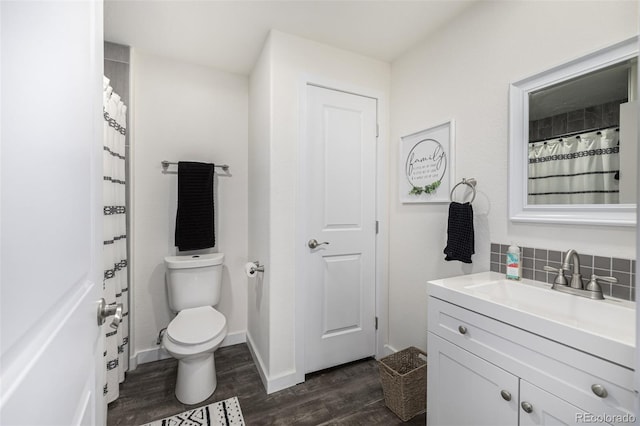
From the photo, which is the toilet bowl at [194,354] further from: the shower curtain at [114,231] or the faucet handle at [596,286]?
the faucet handle at [596,286]

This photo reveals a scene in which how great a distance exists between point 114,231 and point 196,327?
0.80 metres

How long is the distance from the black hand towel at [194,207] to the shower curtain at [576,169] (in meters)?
2.16

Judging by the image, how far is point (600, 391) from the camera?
31.0 inches

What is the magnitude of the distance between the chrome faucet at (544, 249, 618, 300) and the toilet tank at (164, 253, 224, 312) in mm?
2113

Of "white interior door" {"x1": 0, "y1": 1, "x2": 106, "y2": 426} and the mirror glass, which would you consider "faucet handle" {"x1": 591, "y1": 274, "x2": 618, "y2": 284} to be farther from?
"white interior door" {"x1": 0, "y1": 1, "x2": 106, "y2": 426}

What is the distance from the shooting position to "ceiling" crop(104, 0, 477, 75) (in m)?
1.66

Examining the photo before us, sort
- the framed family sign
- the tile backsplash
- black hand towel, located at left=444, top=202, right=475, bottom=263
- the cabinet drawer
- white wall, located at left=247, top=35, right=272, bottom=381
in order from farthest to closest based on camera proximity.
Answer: white wall, located at left=247, top=35, right=272, bottom=381 < the framed family sign < black hand towel, located at left=444, top=202, right=475, bottom=263 < the tile backsplash < the cabinet drawer

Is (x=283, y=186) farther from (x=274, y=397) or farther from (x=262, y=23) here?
(x=274, y=397)

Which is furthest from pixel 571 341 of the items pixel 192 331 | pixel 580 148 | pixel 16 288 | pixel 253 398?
pixel 192 331

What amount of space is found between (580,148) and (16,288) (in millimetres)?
1776

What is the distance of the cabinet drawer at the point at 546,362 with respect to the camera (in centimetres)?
77

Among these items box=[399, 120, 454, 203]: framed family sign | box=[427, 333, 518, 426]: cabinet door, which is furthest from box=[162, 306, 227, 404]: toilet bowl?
box=[399, 120, 454, 203]: framed family sign

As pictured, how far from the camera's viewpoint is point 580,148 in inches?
47.8

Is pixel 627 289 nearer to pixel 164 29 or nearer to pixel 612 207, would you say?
pixel 612 207
